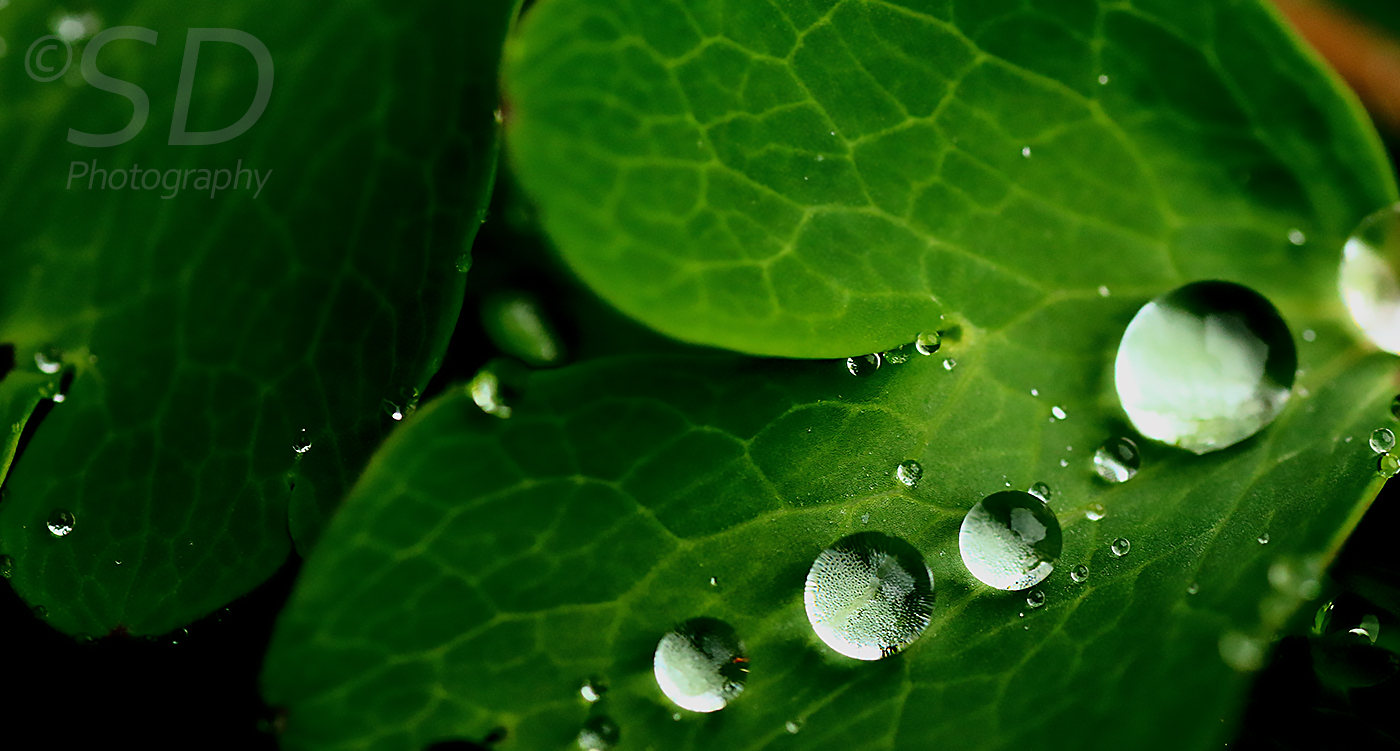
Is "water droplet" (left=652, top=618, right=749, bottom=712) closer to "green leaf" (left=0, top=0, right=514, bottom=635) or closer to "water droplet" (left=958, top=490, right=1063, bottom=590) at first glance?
"water droplet" (left=958, top=490, right=1063, bottom=590)

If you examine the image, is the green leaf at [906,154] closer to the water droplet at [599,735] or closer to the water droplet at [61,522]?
the water droplet at [599,735]

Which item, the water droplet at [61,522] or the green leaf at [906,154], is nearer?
the green leaf at [906,154]

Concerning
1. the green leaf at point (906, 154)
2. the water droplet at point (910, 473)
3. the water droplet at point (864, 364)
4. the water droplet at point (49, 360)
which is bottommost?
the water droplet at point (49, 360)


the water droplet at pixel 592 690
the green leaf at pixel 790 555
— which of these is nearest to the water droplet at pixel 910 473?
the green leaf at pixel 790 555

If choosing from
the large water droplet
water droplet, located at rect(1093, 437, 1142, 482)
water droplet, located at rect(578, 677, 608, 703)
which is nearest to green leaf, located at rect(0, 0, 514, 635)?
water droplet, located at rect(578, 677, 608, 703)

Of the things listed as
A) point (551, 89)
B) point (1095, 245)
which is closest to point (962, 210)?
point (1095, 245)

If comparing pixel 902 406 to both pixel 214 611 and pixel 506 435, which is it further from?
pixel 214 611

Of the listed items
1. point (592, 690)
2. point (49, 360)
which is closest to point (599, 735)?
point (592, 690)
